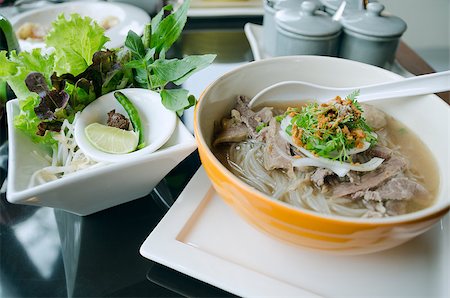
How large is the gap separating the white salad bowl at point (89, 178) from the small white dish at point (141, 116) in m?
0.03

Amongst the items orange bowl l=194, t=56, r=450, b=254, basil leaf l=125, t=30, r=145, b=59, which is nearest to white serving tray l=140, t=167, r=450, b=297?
orange bowl l=194, t=56, r=450, b=254

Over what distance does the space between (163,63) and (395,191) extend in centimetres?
62

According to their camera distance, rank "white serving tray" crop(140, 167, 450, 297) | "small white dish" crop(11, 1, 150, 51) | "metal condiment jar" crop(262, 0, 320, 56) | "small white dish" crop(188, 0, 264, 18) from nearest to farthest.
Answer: "white serving tray" crop(140, 167, 450, 297)
"metal condiment jar" crop(262, 0, 320, 56)
"small white dish" crop(11, 1, 150, 51)
"small white dish" crop(188, 0, 264, 18)

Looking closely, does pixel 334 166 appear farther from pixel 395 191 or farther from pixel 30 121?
pixel 30 121

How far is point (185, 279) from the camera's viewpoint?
→ 83 centimetres

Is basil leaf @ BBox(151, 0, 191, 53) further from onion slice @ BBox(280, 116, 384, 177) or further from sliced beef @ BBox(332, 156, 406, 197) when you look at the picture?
sliced beef @ BBox(332, 156, 406, 197)

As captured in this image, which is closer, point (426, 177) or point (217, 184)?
point (217, 184)

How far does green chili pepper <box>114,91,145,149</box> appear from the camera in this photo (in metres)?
0.96

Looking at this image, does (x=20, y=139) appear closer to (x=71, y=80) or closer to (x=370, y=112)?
(x=71, y=80)

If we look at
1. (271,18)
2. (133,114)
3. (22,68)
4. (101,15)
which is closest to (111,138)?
(133,114)

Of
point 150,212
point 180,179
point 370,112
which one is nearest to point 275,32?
point 370,112

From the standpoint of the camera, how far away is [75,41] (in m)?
1.07

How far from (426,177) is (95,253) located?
0.76 metres

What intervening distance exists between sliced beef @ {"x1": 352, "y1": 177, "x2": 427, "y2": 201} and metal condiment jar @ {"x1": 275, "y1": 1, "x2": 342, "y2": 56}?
70 centimetres
